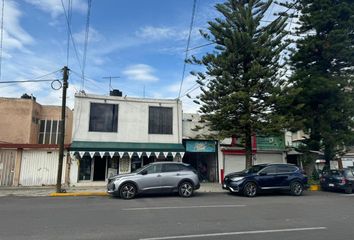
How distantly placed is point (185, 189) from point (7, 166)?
12781 millimetres

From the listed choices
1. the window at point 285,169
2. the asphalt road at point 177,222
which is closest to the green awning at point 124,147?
the window at point 285,169

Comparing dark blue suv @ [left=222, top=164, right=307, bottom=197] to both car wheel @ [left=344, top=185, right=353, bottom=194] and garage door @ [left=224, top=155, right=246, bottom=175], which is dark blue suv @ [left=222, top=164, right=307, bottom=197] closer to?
car wheel @ [left=344, top=185, right=353, bottom=194]

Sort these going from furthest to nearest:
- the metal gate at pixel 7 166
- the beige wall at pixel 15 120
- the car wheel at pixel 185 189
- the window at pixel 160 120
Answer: the beige wall at pixel 15 120, the window at pixel 160 120, the metal gate at pixel 7 166, the car wheel at pixel 185 189

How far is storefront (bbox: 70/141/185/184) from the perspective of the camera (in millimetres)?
19766

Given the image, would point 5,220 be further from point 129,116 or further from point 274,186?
point 129,116

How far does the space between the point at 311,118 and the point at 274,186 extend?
9463 millimetres

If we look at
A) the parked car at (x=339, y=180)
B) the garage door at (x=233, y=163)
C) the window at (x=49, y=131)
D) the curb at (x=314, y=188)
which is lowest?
the curb at (x=314, y=188)

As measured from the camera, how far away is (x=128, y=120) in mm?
21844

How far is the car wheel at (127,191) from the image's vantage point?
1391 cm

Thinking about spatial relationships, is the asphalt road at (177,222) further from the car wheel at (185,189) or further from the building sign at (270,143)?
the building sign at (270,143)

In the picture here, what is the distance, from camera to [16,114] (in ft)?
79.9

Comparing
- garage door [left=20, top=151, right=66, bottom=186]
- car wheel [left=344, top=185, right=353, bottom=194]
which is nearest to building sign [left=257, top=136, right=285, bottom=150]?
car wheel [left=344, top=185, right=353, bottom=194]

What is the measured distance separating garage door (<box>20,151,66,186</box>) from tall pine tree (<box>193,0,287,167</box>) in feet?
37.0

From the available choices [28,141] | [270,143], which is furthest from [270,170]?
[28,141]
